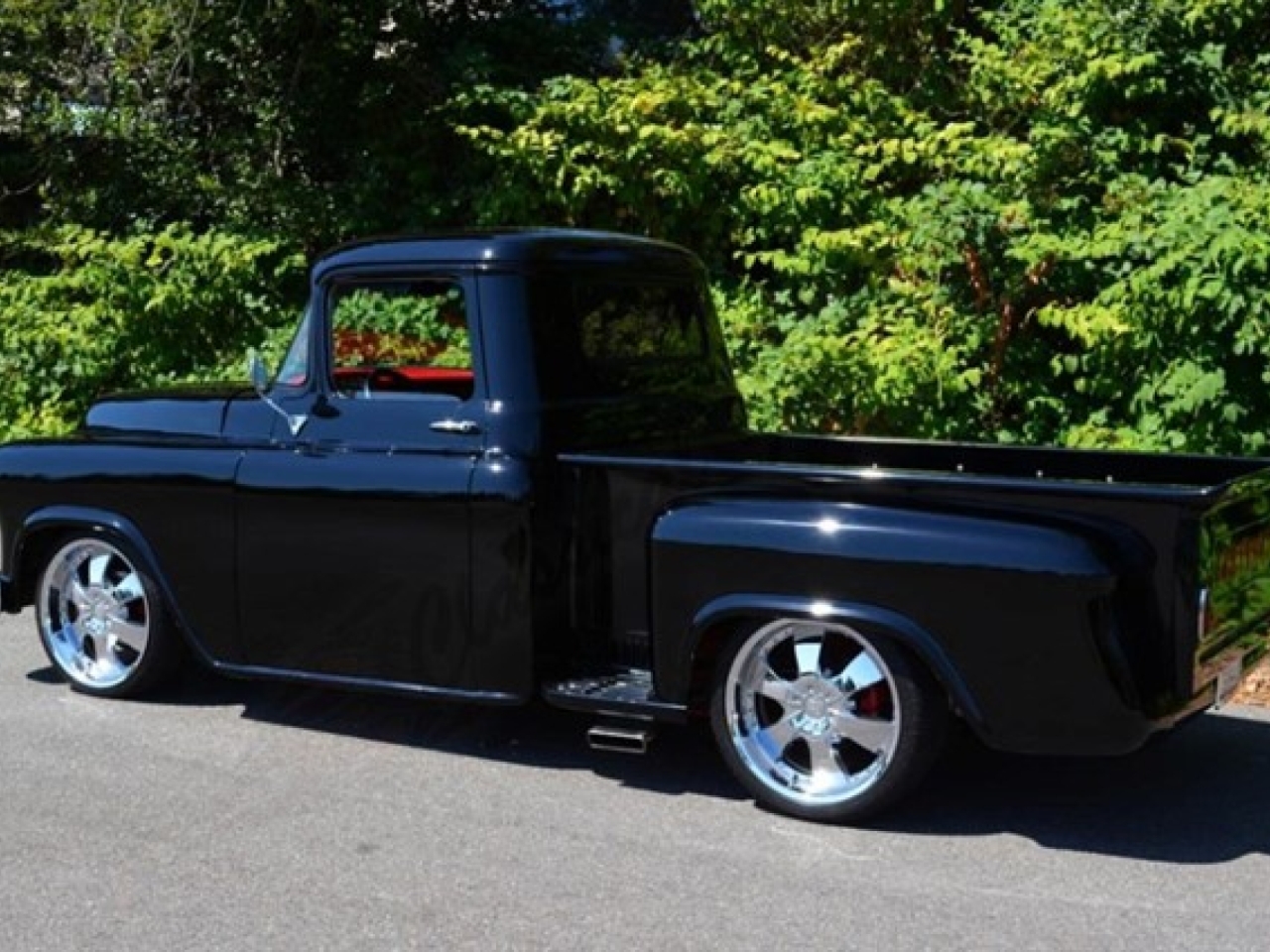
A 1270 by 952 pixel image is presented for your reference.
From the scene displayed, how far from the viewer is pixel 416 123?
12.5 meters

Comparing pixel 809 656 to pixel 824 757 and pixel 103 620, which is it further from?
pixel 103 620

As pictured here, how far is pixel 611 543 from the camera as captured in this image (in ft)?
18.4

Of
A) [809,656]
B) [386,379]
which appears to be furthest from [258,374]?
[809,656]

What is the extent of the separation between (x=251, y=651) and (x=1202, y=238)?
16.0 feet

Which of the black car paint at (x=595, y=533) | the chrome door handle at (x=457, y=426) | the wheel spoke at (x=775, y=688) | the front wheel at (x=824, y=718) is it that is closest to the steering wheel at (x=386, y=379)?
the black car paint at (x=595, y=533)

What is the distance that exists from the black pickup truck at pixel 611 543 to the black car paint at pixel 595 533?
0.04ft

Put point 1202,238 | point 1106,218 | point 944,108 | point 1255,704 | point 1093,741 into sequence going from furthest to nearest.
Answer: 1. point 944,108
2. point 1106,218
3. point 1202,238
4. point 1255,704
5. point 1093,741

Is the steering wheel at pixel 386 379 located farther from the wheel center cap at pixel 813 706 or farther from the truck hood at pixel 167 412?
the wheel center cap at pixel 813 706

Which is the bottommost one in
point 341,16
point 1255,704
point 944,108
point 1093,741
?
point 1255,704

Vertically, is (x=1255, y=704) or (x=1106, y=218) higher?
(x=1106, y=218)

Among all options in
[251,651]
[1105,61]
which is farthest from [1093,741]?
[1105,61]

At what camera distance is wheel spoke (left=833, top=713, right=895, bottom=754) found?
16.7 ft

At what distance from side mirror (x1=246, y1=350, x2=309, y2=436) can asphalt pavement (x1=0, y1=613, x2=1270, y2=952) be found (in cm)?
115

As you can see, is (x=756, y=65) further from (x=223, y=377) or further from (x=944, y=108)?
(x=223, y=377)
